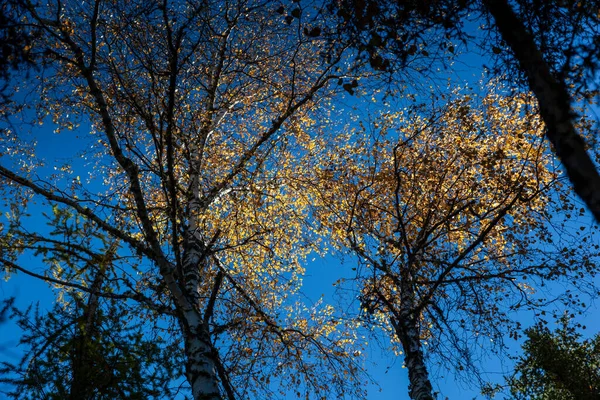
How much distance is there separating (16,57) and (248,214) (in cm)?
670

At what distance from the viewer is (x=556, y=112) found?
307 cm

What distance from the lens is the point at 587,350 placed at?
16.7 metres

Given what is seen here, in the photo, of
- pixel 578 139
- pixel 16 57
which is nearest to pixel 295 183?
pixel 16 57

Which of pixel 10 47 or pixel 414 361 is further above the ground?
pixel 10 47

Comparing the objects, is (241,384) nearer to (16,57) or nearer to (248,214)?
(248,214)

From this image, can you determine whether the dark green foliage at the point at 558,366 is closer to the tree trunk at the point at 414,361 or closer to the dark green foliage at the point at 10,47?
the tree trunk at the point at 414,361

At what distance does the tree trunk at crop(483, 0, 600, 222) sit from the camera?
2.83m

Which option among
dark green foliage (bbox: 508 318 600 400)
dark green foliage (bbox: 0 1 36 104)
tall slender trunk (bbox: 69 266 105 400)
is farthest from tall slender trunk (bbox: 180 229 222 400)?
dark green foliage (bbox: 508 318 600 400)

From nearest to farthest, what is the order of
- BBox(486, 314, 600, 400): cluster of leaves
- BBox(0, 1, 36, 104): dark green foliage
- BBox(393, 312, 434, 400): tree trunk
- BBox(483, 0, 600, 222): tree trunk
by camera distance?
BBox(483, 0, 600, 222): tree trunk → BBox(0, 1, 36, 104): dark green foliage → BBox(393, 312, 434, 400): tree trunk → BBox(486, 314, 600, 400): cluster of leaves

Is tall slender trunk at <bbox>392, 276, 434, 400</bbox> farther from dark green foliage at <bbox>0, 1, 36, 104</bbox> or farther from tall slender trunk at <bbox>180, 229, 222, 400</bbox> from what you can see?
dark green foliage at <bbox>0, 1, 36, 104</bbox>

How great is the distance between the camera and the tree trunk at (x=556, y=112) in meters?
2.83

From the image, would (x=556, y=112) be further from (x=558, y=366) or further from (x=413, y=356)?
(x=558, y=366)

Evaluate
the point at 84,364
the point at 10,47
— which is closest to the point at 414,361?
the point at 84,364

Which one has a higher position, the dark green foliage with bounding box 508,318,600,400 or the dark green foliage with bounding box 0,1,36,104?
the dark green foliage with bounding box 0,1,36,104
